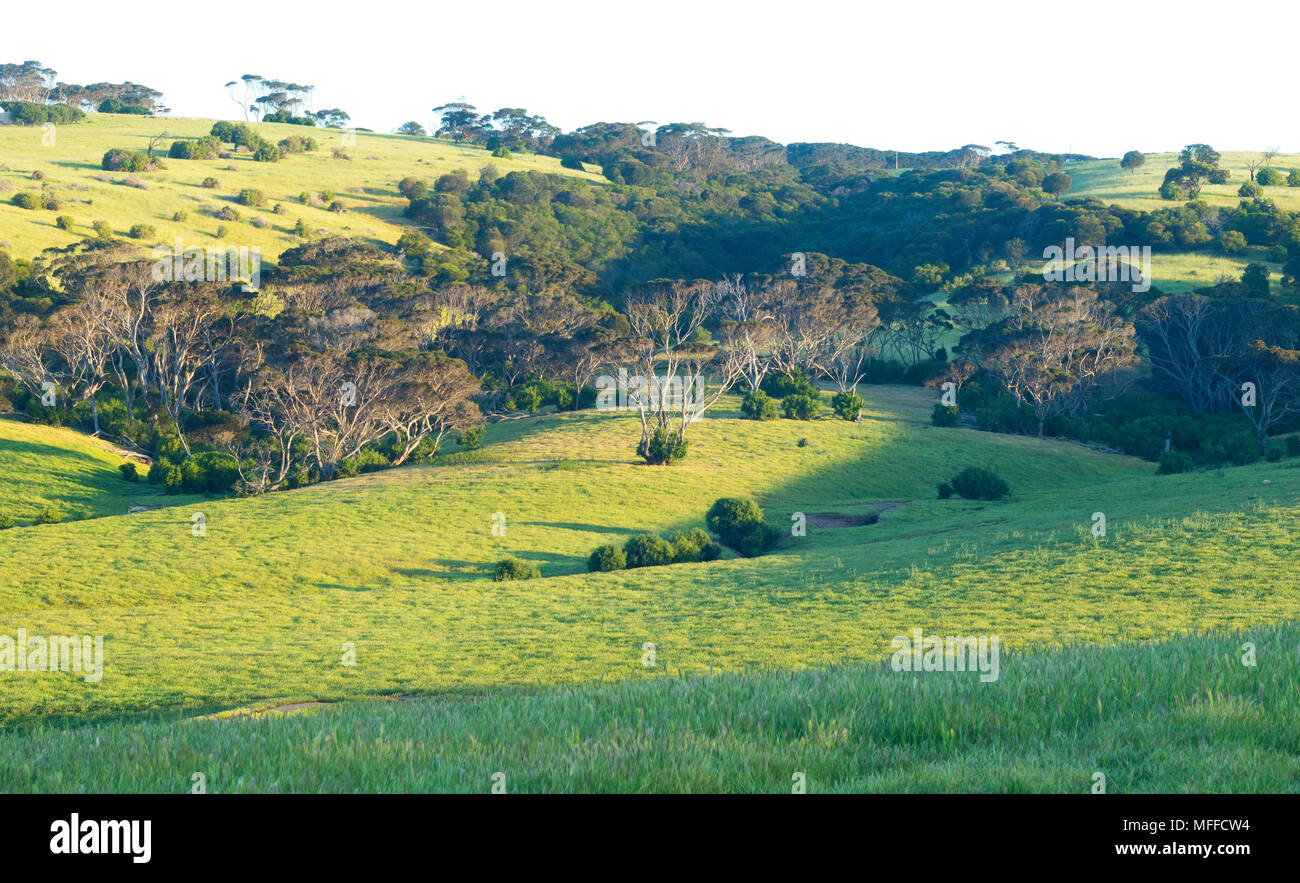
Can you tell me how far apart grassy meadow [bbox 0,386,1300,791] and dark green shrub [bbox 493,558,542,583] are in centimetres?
81

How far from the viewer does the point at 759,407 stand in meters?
61.8

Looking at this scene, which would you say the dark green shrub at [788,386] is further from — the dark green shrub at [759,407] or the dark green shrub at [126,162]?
the dark green shrub at [126,162]

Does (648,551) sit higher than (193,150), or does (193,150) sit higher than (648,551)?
(193,150)

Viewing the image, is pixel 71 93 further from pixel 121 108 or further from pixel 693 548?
pixel 693 548

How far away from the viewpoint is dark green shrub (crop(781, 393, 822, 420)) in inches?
2453

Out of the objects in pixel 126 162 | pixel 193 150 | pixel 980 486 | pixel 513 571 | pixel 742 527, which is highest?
pixel 193 150

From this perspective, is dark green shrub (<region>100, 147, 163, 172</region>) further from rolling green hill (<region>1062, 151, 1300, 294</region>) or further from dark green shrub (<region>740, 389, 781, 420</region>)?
rolling green hill (<region>1062, 151, 1300, 294</region>)

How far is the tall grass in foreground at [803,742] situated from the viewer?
5.17m

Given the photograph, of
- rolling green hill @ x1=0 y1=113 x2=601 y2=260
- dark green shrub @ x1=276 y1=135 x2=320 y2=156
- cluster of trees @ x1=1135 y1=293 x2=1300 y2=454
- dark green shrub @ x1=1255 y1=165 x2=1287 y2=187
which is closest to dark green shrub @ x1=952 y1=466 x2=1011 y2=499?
cluster of trees @ x1=1135 y1=293 x2=1300 y2=454

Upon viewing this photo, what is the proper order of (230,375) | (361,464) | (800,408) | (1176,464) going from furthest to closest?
(230,375)
(800,408)
(361,464)
(1176,464)

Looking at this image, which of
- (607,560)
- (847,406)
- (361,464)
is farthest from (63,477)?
(847,406)

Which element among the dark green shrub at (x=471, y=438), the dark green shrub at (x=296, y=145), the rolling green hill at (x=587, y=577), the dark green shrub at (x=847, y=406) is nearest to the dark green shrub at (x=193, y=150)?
the dark green shrub at (x=296, y=145)

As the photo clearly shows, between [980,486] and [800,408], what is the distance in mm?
18487

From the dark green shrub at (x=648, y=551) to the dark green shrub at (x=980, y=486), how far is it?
662 inches
